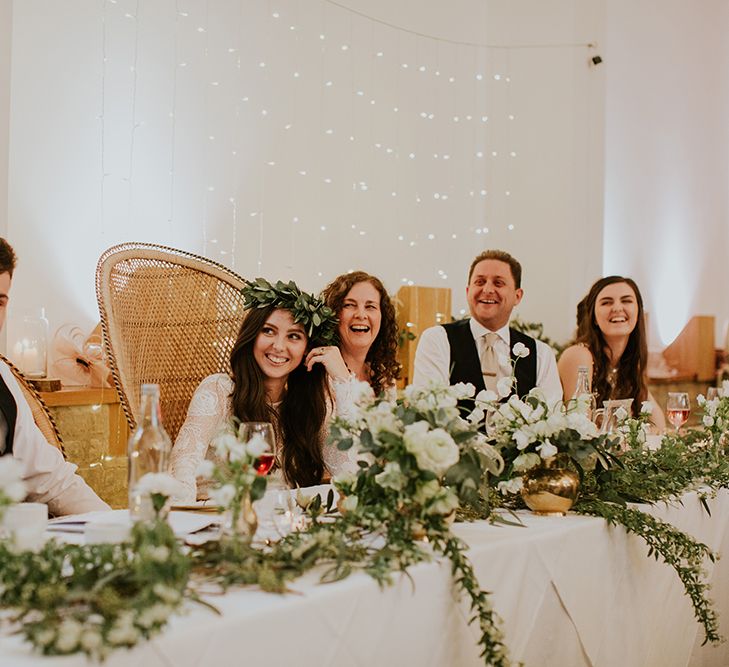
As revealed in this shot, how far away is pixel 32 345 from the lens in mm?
4844

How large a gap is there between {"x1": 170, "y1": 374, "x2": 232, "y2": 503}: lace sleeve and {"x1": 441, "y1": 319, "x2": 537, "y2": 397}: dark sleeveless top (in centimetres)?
131

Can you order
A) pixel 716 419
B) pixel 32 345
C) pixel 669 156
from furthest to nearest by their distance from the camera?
pixel 669 156
pixel 32 345
pixel 716 419

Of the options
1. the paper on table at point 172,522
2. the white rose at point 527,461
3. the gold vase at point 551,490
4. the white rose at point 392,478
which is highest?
the white rose at point 392,478

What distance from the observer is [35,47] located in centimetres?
516

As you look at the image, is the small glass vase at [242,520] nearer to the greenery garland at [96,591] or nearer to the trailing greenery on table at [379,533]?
the trailing greenery on table at [379,533]

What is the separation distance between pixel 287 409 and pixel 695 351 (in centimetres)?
701

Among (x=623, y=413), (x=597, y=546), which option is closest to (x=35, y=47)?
(x=623, y=413)

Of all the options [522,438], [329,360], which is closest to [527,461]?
[522,438]

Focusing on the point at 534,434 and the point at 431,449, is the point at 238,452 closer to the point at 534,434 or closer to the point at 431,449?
→ the point at 431,449

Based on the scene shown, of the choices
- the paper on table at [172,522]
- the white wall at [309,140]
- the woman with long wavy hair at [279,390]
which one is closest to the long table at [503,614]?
the paper on table at [172,522]

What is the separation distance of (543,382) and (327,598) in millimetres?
2804

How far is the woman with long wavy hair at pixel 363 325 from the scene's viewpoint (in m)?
3.75

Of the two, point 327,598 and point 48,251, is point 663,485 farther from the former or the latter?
point 48,251

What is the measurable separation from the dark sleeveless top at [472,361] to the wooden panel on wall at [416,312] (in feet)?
8.80
